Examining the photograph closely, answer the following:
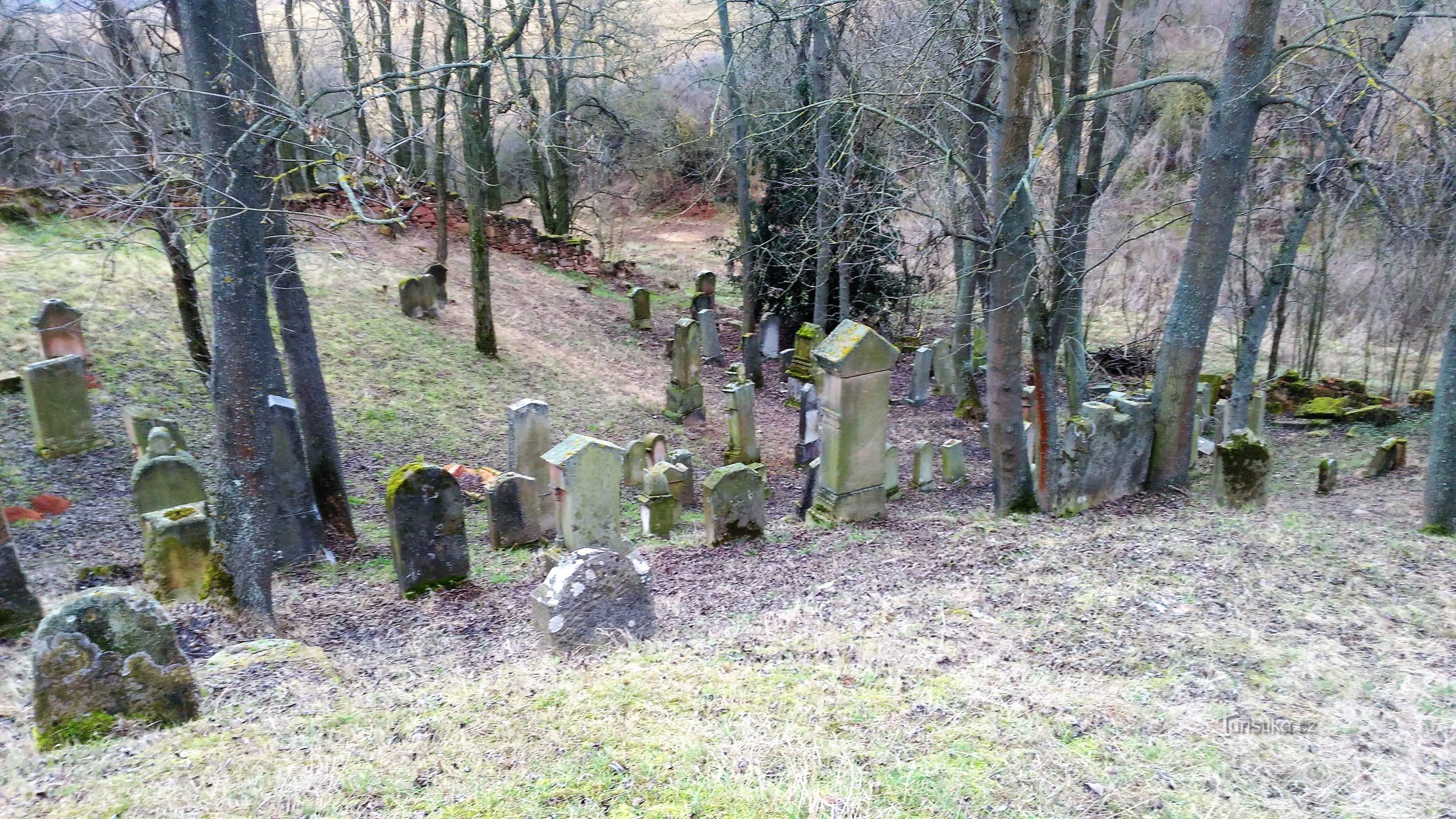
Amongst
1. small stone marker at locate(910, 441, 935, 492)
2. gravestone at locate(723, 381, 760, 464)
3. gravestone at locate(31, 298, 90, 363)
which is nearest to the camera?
gravestone at locate(31, 298, 90, 363)

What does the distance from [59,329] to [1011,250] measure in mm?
11747

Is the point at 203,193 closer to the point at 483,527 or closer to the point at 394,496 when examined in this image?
the point at 394,496

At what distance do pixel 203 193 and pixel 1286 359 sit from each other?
19.7m

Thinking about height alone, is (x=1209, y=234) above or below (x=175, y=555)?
above

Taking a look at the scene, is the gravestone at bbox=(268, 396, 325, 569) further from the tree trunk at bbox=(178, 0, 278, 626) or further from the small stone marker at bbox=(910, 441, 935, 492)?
the small stone marker at bbox=(910, 441, 935, 492)

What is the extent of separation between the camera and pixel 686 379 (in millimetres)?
14641

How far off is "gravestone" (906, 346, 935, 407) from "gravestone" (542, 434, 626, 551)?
8850mm

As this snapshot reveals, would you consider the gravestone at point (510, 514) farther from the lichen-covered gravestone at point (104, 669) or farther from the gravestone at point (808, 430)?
the gravestone at point (808, 430)

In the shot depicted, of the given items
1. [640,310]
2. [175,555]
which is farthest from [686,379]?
[175,555]

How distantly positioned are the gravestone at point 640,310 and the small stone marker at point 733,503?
1089cm

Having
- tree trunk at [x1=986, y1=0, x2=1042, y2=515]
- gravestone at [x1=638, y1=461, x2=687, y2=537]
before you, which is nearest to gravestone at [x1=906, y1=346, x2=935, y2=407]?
tree trunk at [x1=986, y1=0, x2=1042, y2=515]

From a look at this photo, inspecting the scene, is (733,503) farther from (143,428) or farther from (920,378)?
(920,378)

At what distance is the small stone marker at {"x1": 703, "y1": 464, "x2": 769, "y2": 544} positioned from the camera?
8.64m

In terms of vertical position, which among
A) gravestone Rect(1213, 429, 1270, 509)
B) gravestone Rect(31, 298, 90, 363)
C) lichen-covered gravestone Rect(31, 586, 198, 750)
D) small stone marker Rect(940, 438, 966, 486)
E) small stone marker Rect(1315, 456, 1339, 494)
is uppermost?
gravestone Rect(31, 298, 90, 363)
